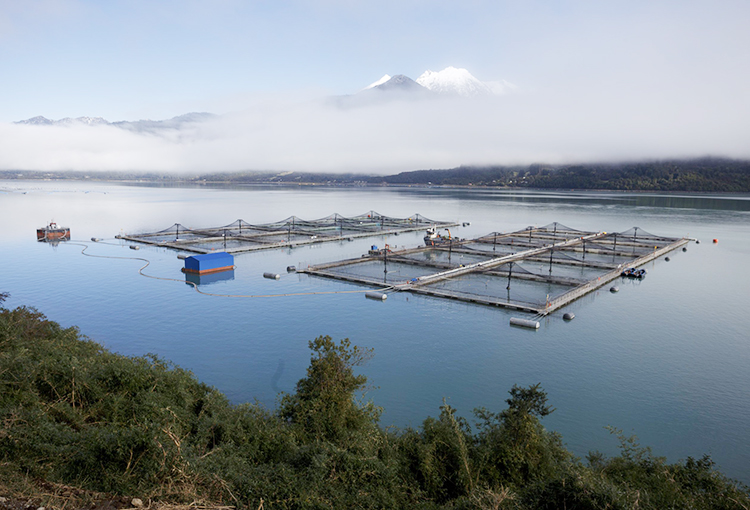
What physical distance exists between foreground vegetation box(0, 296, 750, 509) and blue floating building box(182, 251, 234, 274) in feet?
86.5

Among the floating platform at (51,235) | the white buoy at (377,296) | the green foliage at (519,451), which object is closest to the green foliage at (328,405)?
the green foliage at (519,451)

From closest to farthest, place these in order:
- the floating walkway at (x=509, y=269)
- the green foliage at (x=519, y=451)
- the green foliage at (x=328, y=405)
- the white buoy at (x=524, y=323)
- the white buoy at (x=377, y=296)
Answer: the green foliage at (x=519, y=451)
the green foliage at (x=328, y=405)
the white buoy at (x=524, y=323)
the white buoy at (x=377, y=296)
the floating walkway at (x=509, y=269)

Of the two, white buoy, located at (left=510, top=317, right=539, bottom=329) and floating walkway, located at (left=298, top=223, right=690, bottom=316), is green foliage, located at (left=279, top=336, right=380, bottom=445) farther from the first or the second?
floating walkway, located at (left=298, top=223, right=690, bottom=316)

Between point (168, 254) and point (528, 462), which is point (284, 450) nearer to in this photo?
point (528, 462)

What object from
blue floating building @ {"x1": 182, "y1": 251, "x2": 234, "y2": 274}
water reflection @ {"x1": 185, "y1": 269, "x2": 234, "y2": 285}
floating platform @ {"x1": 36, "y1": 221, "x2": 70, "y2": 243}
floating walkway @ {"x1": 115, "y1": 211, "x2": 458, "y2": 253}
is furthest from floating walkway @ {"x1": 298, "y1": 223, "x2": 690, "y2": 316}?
floating platform @ {"x1": 36, "y1": 221, "x2": 70, "y2": 243}

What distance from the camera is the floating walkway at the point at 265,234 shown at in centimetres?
5972

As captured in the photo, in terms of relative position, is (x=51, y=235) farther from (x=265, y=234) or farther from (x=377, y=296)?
(x=377, y=296)

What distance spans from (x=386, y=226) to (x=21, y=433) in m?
77.0

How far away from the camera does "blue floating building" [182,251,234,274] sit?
43094mm

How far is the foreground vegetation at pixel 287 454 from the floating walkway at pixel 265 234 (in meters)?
43.5

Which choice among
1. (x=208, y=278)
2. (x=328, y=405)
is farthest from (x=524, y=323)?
(x=208, y=278)

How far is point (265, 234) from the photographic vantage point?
6975cm

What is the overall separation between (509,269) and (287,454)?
3486 cm

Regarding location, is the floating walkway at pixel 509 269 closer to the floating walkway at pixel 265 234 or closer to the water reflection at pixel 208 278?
the water reflection at pixel 208 278
